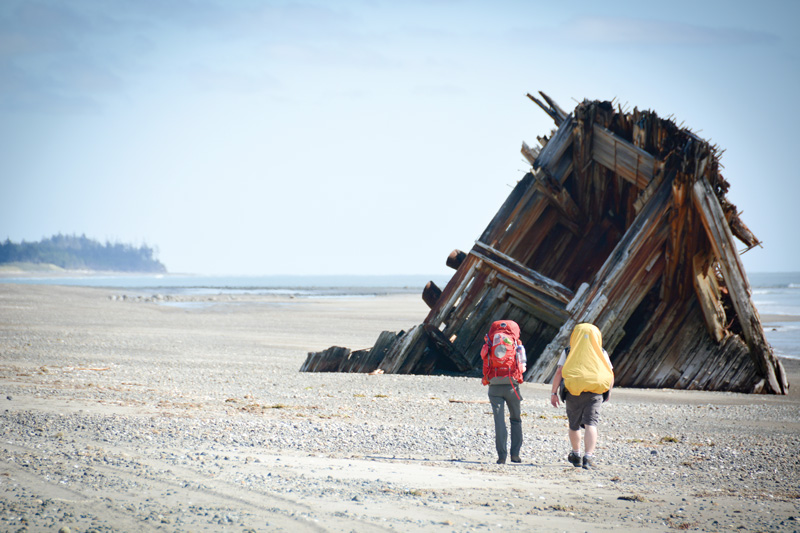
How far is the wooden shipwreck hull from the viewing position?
962cm

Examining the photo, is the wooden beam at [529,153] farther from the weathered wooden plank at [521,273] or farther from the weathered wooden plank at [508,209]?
the weathered wooden plank at [521,273]

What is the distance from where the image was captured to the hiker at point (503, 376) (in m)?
5.38


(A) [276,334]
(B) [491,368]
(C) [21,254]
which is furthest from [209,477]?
(C) [21,254]

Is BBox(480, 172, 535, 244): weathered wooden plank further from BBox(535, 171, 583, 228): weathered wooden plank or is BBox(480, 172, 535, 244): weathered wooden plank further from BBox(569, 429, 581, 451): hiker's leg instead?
BBox(569, 429, 581, 451): hiker's leg

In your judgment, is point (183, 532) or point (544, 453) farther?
point (544, 453)

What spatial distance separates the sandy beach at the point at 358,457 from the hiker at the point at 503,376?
0.75 ft

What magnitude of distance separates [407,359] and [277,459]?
6.29 metres

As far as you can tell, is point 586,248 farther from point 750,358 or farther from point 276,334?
point 276,334

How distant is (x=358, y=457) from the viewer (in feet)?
18.2

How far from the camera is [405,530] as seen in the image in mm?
3617

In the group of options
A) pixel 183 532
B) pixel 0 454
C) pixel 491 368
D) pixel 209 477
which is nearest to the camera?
pixel 183 532

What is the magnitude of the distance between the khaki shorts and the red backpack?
0.46 metres

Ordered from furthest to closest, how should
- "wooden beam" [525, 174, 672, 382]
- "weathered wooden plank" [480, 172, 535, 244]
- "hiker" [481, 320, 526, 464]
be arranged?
1. "weathered wooden plank" [480, 172, 535, 244]
2. "wooden beam" [525, 174, 672, 382]
3. "hiker" [481, 320, 526, 464]

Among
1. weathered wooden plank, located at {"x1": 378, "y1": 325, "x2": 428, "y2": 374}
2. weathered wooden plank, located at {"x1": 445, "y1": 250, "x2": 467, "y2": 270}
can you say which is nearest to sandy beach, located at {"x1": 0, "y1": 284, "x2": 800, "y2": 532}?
weathered wooden plank, located at {"x1": 378, "y1": 325, "x2": 428, "y2": 374}
